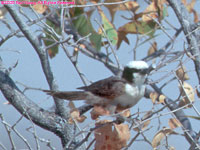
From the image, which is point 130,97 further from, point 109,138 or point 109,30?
point 109,30

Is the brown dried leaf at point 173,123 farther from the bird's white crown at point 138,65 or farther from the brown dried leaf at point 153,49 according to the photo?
the brown dried leaf at point 153,49

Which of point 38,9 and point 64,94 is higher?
point 38,9

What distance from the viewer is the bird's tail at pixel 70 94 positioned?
5.25ft

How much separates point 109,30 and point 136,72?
1.29 feet

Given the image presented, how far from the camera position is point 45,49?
171 cm

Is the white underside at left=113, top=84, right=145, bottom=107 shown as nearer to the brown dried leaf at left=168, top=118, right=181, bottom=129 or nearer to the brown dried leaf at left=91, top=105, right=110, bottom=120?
the brown dried leaf at left=91, top=105, right=110, bottom=120

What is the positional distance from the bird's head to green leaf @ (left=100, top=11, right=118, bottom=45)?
0.33m

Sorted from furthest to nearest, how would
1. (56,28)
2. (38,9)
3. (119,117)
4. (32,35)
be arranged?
(56,28) < (38,9) < (32,35) < (119,117)

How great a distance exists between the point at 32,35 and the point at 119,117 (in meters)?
0.47

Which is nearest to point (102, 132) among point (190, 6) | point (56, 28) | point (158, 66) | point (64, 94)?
point (64, 94)

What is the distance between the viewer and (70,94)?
5.34 ft

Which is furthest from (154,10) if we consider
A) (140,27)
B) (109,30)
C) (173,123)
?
(173,123)

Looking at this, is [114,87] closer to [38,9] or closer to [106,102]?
[106,102]

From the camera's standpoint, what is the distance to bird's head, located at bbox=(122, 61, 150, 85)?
67.9 inches
